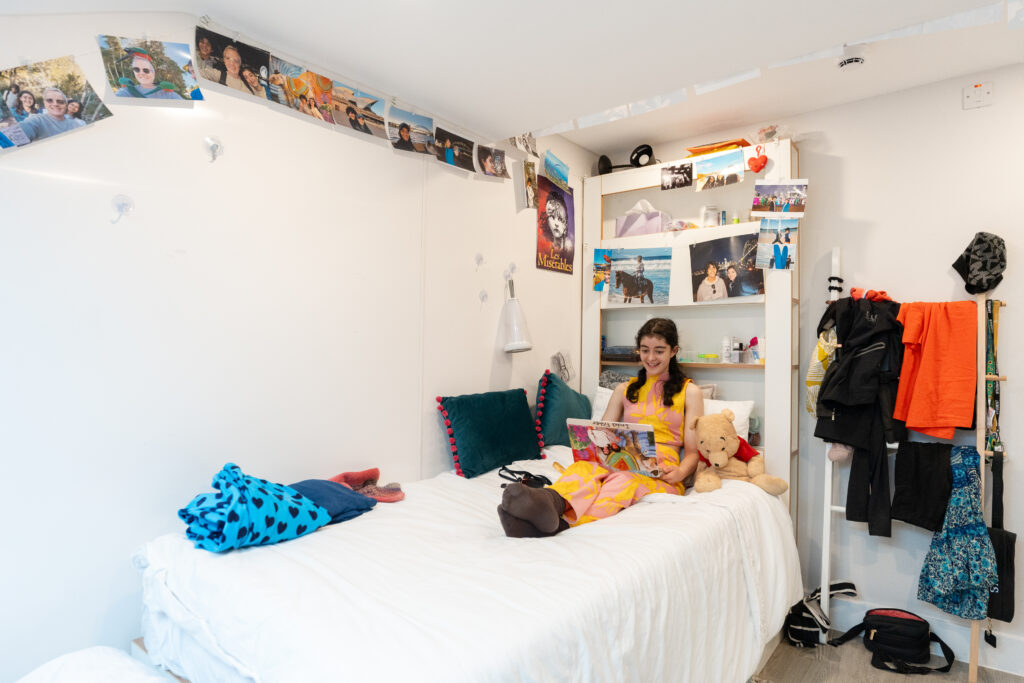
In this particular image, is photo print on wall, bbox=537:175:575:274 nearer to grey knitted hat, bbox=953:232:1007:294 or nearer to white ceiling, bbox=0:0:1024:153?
white ceiling, bbox=0:0:1024:153

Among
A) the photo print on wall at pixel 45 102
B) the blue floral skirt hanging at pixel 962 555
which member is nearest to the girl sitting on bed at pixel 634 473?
the blue floral skirt hanging at pixel 962 555

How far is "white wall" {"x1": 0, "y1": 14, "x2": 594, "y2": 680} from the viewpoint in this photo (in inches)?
62.1

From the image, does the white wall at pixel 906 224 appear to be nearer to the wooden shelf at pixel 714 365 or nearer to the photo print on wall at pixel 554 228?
the wooden shelf at pixel 714 365

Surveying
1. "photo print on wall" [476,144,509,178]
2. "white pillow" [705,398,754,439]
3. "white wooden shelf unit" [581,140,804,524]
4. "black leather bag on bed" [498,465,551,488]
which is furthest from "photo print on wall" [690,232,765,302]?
"black leather bag on bed" [498,465,551,488]

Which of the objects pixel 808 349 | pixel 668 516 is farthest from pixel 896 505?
pixel 668 516

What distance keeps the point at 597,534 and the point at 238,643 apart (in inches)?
43.1

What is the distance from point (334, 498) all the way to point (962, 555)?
8.62 feet

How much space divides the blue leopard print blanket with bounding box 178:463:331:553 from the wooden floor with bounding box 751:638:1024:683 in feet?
6.63

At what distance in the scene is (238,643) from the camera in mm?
1290

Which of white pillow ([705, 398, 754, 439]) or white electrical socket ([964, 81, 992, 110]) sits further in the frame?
white pillow ([705, 398, 754, 439])

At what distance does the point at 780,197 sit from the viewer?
301 cm

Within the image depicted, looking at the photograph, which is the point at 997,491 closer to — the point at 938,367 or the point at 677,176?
the point at 938,367

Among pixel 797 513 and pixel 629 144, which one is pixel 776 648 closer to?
pixel 797 513

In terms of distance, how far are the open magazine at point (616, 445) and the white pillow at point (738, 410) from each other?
729mm
